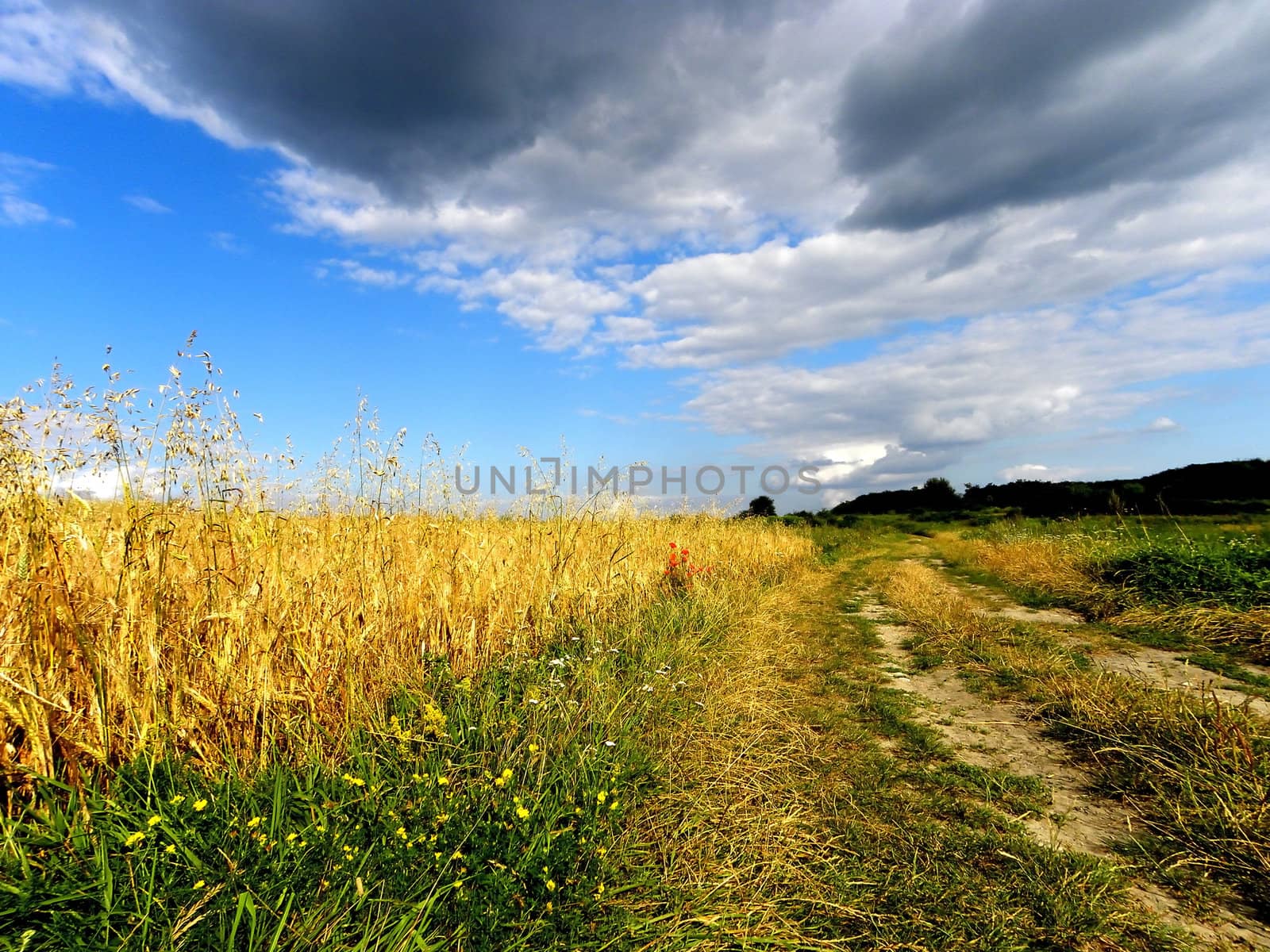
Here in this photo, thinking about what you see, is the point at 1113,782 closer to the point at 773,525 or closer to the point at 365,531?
the point at 365,531

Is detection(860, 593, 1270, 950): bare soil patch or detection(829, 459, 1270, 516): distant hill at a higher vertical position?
detection(829, 459, 1270, 516): distant hill

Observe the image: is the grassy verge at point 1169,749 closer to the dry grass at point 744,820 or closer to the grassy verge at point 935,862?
the grassy verge at point 935,862

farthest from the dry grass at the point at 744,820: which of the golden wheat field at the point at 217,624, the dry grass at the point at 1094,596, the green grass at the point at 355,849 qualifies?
the dry grass at the point at 1094,596

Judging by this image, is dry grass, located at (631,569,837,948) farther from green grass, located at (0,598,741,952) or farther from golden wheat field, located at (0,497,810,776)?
golden wheat field, located at (0,497,810,776)

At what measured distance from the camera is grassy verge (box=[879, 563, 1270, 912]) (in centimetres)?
235

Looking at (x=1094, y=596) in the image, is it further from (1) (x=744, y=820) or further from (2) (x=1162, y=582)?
(1) (x=744, y=820)

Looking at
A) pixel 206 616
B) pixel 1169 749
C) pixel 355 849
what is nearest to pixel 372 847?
pixel 355 849

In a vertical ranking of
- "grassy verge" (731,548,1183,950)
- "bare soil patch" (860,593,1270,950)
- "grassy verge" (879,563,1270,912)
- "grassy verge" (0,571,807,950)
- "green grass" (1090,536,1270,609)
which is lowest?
"bare soil patch" (860,593,1270,950)

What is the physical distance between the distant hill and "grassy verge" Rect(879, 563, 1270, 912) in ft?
26.0

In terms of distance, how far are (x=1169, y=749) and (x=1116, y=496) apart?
10.0m

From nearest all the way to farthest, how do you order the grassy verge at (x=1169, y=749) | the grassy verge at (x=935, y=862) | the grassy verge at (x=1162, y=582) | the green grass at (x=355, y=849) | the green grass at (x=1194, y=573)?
the green grass at (x=355, y=849) < the grassy verge at (x=935, y=862) < the grassy verge at (x=1169, y=749) < the grassy verge at (x=1162, y=582) < the green grass at (x=1194, y=573)

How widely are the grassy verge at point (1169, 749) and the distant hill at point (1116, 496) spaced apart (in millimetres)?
7939

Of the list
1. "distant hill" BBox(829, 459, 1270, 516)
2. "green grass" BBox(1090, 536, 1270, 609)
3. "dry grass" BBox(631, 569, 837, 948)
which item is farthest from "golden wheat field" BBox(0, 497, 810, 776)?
"distant hill" BBox(829, 459, 1270, 516)

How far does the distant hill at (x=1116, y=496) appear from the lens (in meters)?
17.3
